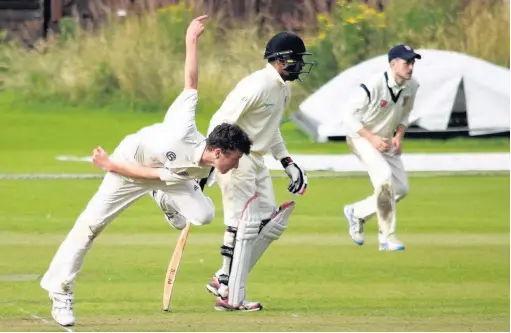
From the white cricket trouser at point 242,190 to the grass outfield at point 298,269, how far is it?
1.67 ft

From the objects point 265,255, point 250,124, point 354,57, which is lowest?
point 354,57

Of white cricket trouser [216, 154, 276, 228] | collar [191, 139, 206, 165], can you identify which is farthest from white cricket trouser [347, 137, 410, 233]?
collar [191, 139, 206, 165]

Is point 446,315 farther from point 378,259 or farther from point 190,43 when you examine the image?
point 378,259

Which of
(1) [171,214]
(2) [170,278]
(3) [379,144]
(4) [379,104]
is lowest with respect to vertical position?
(3) [379,144]

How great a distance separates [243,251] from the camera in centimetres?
841

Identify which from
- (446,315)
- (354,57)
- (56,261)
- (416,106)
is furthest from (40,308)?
(354,57)

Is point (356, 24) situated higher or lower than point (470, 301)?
lower

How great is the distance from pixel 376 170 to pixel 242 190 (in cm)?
269

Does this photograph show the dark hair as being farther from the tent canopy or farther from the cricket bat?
the tent canopy

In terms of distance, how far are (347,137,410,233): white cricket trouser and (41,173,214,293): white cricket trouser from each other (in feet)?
11.1

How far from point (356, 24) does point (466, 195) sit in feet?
27.4

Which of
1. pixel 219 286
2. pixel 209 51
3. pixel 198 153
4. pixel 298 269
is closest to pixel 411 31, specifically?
pixel 209 51

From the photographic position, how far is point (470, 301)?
8766 millimetres

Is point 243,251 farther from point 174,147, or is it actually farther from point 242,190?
point 174,147
